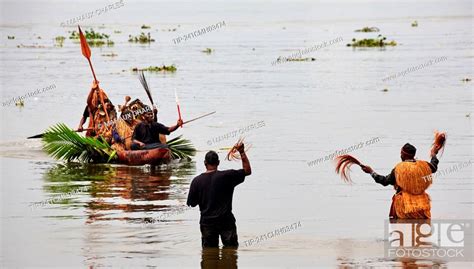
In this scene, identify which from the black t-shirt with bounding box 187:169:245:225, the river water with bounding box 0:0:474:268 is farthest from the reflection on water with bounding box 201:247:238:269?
the black t-shirt with bounding box 187:169:245:225

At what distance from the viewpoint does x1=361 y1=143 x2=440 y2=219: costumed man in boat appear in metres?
15.6

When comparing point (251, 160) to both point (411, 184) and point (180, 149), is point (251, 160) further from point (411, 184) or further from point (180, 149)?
point (411, 184)

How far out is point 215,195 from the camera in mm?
15023

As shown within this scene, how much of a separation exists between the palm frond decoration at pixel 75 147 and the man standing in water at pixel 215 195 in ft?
31.9

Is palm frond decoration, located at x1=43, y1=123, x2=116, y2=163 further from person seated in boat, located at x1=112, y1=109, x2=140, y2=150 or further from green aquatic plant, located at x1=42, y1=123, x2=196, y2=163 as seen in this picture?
person seated in boat, located at x1=112, y1=109, x2=140, y2=150

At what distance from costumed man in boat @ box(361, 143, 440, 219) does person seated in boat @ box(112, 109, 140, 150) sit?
32.9 ft

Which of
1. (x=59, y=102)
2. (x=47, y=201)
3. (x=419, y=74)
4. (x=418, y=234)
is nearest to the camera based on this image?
(x=418, y=234)

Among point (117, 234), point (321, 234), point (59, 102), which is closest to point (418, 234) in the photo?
point (321, 234)

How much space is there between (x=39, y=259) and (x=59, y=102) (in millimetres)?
24636

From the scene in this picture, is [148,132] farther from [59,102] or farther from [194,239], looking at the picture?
[59,102]

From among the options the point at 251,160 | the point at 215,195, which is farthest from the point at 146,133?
the point at 215,195

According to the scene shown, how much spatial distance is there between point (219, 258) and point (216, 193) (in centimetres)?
111

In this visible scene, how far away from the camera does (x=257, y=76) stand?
4991cm

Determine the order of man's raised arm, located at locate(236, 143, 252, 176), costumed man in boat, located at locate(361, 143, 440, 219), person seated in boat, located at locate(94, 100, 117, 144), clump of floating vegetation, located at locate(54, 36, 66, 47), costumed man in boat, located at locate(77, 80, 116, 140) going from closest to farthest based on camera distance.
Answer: man's raised arm, located at locate(236, 143, 252, 176) → costumed man in boat, located at locate(361, 143, 440, 219) → person seated in boat, located at locate(94, 100, 117, 144) → costumed man in boat, located at locate(77, 80, 116, 140) → clump of floating vegetation, located at locate(54, 36, 66, 47)
